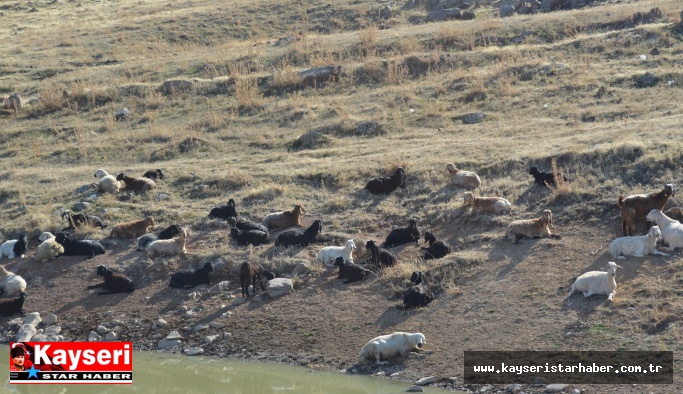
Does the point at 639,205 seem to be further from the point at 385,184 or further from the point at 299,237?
the point at 299,237

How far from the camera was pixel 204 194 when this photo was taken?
21781mm

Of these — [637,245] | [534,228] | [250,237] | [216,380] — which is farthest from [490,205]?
[216,380]

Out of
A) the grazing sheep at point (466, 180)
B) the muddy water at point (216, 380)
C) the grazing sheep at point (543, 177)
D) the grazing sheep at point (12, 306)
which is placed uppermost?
the grazing sheep at point (543, 177)

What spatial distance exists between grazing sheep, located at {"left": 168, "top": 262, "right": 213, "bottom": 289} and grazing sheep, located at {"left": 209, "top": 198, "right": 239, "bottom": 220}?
9.43 feet

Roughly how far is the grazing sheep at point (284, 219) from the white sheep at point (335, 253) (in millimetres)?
2179

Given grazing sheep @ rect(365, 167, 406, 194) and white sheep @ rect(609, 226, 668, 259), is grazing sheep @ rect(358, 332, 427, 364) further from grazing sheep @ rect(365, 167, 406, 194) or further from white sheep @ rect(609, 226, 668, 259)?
grazing sheep @ rect(365, 167, 406, 194)

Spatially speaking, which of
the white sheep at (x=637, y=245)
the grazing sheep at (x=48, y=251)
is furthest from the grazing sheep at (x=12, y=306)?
the white sheep at (x=637, y=245)

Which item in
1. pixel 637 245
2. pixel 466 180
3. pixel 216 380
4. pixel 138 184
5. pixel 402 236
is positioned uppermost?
pixel 138 184

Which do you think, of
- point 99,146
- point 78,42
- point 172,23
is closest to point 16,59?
point 78,42

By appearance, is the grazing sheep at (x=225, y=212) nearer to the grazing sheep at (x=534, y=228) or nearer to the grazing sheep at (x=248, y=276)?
the grazing sheep at (x=248, y=276)

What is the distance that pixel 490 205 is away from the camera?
18203 mm

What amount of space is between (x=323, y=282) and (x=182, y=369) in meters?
3.29

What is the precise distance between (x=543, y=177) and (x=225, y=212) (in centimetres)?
690

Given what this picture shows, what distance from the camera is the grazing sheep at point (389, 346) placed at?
44.2ft
